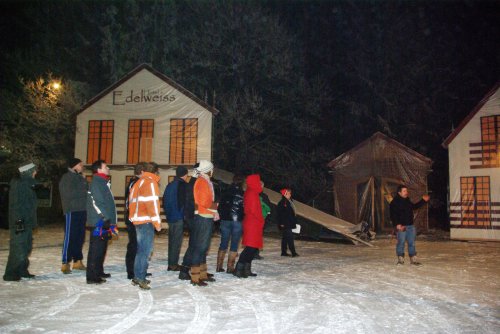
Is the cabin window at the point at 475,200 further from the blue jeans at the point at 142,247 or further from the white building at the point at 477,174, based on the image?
the blue jeans at the point at 142,247

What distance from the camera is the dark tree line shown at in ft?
84.5

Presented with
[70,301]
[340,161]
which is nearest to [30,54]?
A: [340,161]

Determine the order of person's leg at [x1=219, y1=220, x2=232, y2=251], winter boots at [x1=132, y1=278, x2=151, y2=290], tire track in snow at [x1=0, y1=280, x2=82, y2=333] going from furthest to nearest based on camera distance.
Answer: person's leg at [x1=219, y1=220, x2=232, y2=251] → winter boots at [x1=132, y1=278, x2=151, y2=290] → tire track in snow at [x1=0, y1=280, x2=82, y2=333]

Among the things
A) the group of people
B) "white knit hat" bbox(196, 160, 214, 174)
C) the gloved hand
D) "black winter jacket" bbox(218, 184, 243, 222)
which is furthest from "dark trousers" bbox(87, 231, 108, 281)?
"black winter jacket" bbox(218, 184, 243, 222)

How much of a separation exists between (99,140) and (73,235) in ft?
46.5

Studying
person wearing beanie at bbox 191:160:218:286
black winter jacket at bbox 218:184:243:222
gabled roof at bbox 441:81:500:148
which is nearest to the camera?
person wearing beanie at bbox 191:160:218:286

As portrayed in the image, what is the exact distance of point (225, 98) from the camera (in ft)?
84.4

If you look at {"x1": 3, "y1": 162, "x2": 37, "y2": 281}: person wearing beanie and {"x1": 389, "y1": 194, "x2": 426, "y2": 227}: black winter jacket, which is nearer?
{"x1": 3, "y1": 162, "x2": 37, "y2": 281}: person wearing beanie

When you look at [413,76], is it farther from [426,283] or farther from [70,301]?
[70,301]

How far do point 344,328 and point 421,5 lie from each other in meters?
30.4

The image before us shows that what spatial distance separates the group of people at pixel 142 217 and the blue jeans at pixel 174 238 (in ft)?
0.06

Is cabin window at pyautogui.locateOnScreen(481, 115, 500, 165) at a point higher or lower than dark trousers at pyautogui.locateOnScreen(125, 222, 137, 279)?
higher

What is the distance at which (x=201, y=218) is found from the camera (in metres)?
7.32

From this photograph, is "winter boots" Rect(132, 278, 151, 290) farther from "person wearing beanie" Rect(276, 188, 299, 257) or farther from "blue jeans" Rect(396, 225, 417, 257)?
"blue jeans" Rect(396, 225, 417, 257)
